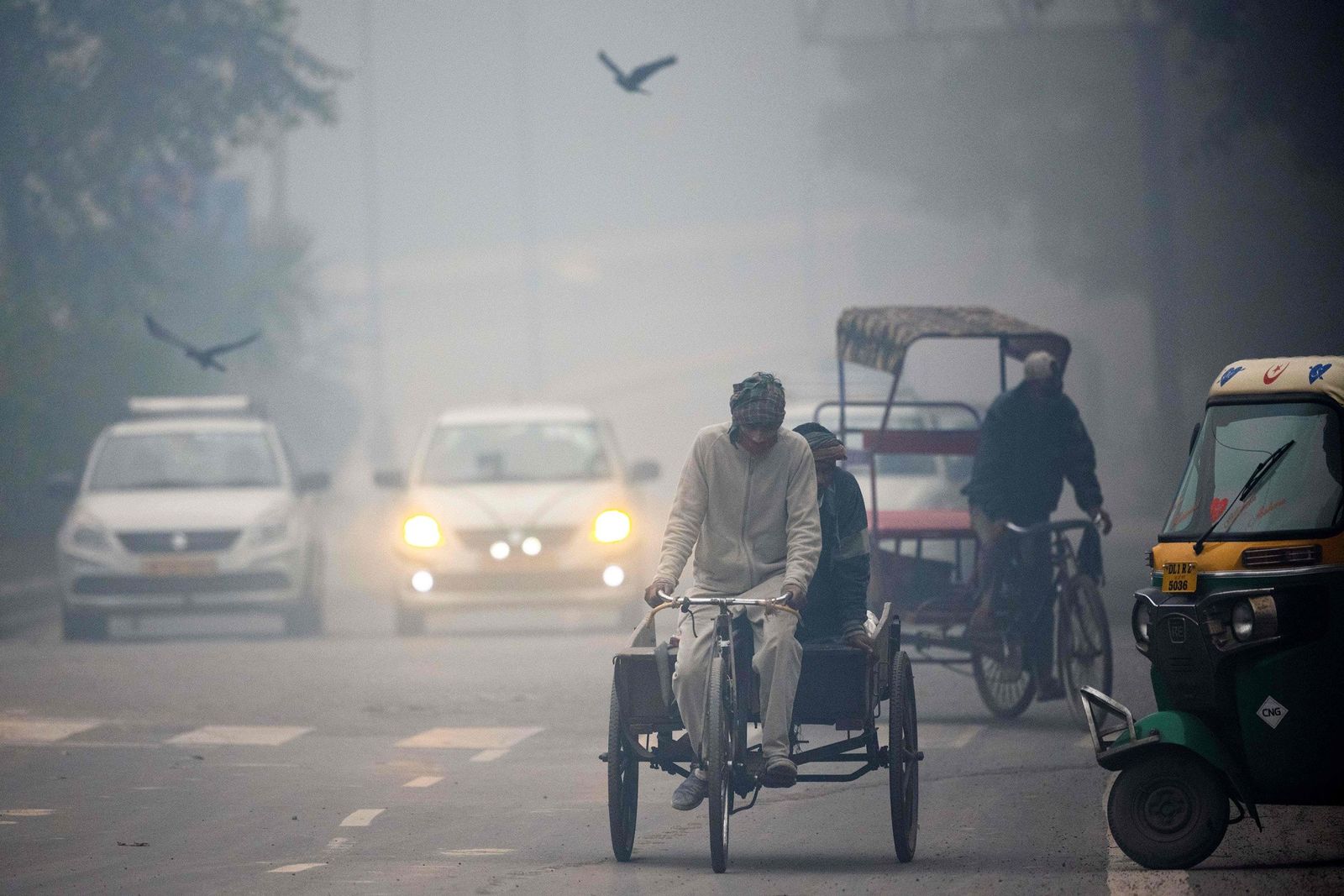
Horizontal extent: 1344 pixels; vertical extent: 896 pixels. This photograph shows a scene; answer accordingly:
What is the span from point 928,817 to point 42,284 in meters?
23.6

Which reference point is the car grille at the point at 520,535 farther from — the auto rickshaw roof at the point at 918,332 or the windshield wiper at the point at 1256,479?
the windshield wiper at the point at 1256,479

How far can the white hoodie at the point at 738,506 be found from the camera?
343 inches

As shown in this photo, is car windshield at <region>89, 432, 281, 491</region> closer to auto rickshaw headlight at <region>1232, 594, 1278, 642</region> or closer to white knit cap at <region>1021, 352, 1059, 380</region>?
white knit cap at <region>1021, 352, 1059, 380</region>

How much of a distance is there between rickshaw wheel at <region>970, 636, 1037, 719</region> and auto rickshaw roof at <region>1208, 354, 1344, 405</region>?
4.43m

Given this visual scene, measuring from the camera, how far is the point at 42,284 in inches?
1226

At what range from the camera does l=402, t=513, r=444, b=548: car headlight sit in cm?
1900

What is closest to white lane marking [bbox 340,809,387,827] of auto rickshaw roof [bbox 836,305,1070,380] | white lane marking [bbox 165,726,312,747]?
white lane marking [bbox 165,726,312,747]

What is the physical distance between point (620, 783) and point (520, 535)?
10555mm

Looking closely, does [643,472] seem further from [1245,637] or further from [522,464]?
[1245,637]

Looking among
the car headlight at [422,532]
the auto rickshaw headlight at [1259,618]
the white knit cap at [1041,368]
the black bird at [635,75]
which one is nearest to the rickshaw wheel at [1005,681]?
the white knit cap at [1041,368]

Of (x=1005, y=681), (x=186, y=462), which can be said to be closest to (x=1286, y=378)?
(x=1005, y=681)

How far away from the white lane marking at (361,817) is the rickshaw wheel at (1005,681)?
400cm

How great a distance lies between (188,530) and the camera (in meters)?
19.2

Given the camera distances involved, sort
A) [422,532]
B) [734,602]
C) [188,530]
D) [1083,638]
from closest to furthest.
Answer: [734,602] → [1083,638] → [422,532] → [188,530]
